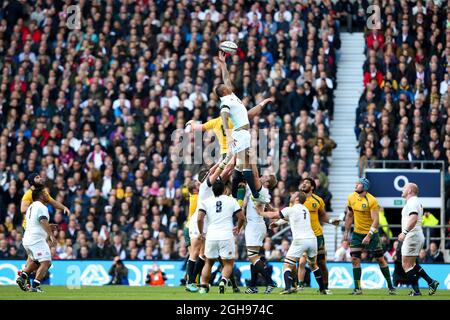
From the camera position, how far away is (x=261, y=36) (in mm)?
41438

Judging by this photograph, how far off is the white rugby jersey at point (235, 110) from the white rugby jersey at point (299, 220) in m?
2.16

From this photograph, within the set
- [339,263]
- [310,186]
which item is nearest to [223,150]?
[310,186]

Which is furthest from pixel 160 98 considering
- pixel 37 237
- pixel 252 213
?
pixel 37 237

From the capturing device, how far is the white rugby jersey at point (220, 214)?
993 inches

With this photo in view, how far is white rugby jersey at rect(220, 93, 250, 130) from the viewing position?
1017 inches

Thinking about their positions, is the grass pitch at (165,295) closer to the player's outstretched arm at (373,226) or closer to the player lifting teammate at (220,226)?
the player lifting teammate at (220,226)

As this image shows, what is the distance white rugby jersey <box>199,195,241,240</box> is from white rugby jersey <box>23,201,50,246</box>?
3.74m

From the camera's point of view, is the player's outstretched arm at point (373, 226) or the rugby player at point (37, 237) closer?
the rugby player at point (37, 237)

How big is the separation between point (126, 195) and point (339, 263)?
7405 mm

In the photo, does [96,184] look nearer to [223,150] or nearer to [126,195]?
[126,195]

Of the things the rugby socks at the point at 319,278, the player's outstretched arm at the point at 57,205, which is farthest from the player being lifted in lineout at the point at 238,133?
the player's outstretched arm at the point at 57,205

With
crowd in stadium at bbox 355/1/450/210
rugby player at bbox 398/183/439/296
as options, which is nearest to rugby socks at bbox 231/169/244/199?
rugby player at bbox 398/183/439/296

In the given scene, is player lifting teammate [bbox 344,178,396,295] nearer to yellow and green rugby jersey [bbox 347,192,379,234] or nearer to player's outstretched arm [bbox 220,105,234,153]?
yellow and green rugby jersey [bbox 347,192,379,234]

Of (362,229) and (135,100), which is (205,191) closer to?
(362,229)
